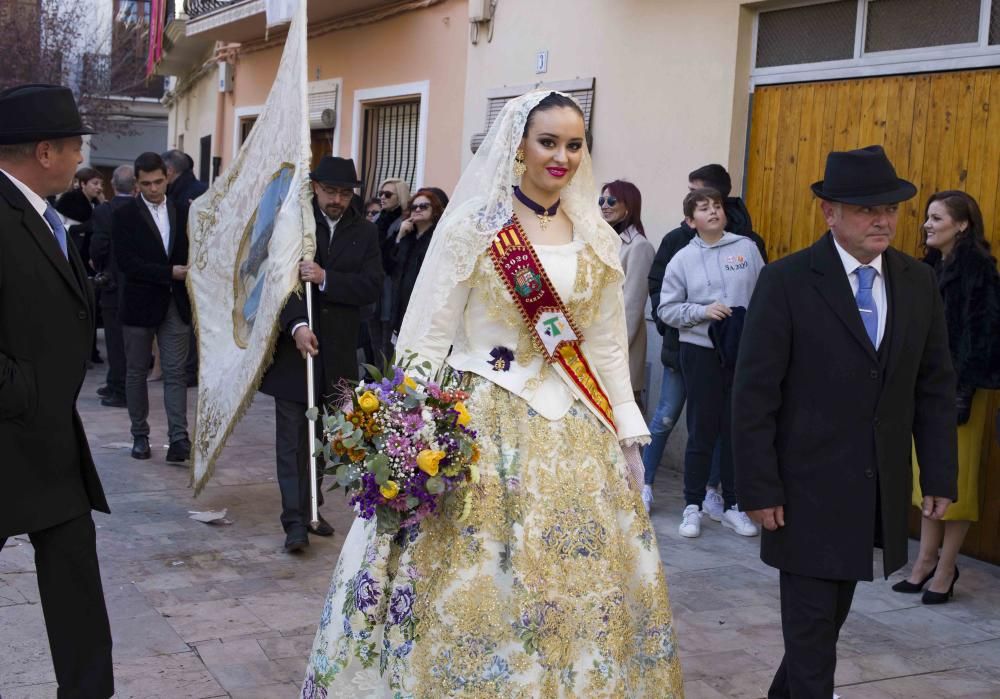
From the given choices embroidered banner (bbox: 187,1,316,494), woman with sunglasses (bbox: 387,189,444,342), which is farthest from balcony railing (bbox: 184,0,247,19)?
embroidered banner (bbox: 187,1,316,494)

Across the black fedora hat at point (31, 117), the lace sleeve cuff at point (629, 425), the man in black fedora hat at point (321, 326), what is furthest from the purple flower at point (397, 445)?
the man in black fedora hat at point (321, 326)

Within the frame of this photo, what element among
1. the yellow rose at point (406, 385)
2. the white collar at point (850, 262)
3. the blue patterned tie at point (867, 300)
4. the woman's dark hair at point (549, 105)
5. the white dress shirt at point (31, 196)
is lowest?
the yellow rose at point (406, 385)

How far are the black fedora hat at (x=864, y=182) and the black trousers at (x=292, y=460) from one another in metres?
3.33

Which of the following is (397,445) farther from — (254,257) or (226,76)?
(226,76)

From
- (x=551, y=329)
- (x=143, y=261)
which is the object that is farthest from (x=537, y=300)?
(x=143, y=261)

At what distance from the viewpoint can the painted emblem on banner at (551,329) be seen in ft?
12.5

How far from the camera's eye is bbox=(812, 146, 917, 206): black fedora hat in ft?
12.5

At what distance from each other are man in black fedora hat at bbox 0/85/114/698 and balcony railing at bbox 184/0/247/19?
1347cm

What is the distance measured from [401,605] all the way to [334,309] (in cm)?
317

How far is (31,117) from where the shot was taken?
11.9 ft

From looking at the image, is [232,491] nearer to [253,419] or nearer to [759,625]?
[253,419]

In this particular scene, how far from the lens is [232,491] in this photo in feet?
25.1

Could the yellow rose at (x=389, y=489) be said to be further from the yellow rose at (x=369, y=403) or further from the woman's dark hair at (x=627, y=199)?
the woman's dark hair at (x=627, y=199)

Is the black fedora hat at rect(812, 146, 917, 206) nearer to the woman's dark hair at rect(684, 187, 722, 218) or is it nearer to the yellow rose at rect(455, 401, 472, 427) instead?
the yellow rose at rect(455, 401, 472, 427)
